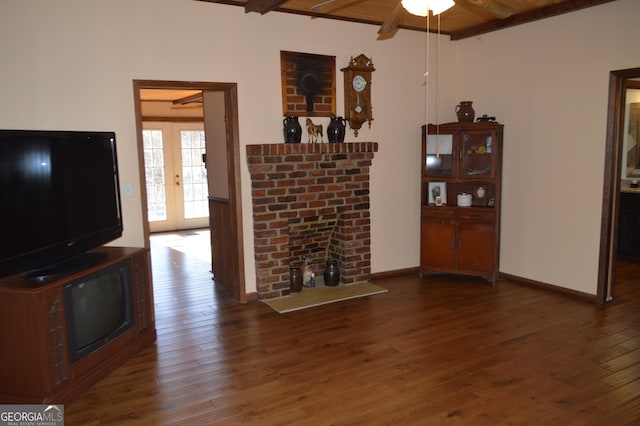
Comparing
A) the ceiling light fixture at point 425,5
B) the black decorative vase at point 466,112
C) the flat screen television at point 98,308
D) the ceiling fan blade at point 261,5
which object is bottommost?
the flat screen television at point 98,308

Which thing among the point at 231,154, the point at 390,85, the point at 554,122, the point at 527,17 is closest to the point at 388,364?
the point at 231,154

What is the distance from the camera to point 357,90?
492cm

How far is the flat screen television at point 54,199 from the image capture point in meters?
2.63

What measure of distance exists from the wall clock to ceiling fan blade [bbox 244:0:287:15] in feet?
3.36

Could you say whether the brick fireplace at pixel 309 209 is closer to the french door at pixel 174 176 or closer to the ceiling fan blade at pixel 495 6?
the ceiling fan blade at pixel 495 6

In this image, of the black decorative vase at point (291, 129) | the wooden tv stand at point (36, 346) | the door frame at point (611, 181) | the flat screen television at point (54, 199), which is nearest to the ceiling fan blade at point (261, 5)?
the black decorative vase at point (291, 129)

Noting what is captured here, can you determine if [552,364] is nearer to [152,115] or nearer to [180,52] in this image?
[180,52]

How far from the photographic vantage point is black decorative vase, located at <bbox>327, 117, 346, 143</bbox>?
4.82 metres

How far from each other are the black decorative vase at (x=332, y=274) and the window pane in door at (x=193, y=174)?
4848mm

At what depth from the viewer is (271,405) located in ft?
9.11

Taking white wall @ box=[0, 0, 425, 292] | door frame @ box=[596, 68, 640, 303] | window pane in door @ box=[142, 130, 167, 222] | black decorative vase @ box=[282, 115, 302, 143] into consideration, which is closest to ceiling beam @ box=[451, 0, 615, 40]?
white wall @ box=[0, 0, 425, 292]

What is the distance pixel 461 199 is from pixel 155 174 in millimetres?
5867

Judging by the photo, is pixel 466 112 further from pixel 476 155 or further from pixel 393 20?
pixel 393 20

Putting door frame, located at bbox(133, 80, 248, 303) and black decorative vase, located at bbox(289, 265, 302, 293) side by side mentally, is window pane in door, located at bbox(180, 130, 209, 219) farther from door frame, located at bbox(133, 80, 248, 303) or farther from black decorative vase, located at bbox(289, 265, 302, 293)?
black decorative vase, located at bbox(289, 265, 302, 293)
